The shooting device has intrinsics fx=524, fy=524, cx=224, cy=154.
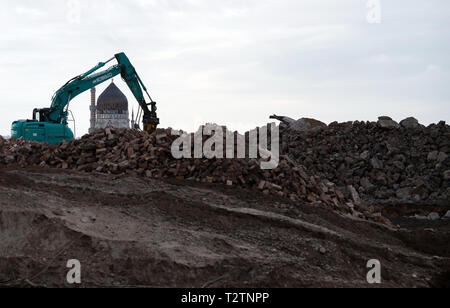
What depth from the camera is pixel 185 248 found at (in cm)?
720

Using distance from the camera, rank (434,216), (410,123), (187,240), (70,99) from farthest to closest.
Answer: (410,123)
(70,99)
(434,216)
(187,240)

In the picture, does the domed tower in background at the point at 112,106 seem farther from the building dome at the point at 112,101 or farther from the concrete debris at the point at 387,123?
the concrete debris at the point at 387,123

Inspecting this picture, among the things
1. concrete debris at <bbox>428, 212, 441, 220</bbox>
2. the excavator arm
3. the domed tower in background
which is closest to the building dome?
the domed tower in background

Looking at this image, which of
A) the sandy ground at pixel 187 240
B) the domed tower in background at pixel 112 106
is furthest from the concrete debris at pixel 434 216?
the domed tower in background at pixel 112 106

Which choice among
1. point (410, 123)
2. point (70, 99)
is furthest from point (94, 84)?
point (410, 123)

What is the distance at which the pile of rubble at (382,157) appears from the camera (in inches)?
671

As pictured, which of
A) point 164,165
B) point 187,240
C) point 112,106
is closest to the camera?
point 187,240

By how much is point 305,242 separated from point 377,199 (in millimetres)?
9940

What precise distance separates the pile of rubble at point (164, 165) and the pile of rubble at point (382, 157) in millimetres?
5113

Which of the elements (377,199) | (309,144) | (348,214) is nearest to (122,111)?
(309,144)

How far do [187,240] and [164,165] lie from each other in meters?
3.56

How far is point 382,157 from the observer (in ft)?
60.7

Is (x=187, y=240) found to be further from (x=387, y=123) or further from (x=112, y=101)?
(x=112, y=101)

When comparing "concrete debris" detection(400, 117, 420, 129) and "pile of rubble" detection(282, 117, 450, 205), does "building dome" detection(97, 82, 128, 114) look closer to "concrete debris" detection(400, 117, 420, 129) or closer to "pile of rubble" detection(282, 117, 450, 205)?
"pile of rubble" detection(282, 117, 450, 205)
